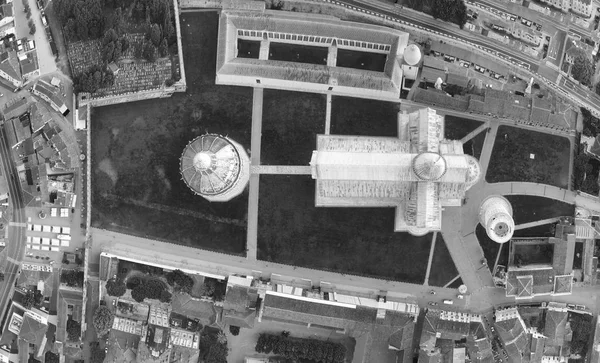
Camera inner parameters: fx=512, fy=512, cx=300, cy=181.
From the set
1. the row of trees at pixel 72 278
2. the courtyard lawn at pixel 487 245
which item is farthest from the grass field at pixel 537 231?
the row of trees at pixel 72 278

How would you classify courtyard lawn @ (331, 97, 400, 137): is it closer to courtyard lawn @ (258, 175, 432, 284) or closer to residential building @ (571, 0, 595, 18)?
courtyard lawn @ (258, 175, 432, 284)

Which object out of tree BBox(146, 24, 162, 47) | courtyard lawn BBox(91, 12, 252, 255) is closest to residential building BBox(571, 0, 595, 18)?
courtyard lawn BBox(91, 12, 252, 255)

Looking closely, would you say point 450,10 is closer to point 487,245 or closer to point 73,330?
point 487,245

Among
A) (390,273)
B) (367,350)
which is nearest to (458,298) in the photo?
(390,273)

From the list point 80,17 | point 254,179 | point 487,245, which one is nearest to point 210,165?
point 254,179

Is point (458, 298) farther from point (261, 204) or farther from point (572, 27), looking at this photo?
point (572, 27)

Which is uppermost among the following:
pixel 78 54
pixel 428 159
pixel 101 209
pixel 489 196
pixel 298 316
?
pixel 78 54
